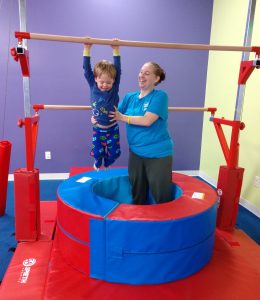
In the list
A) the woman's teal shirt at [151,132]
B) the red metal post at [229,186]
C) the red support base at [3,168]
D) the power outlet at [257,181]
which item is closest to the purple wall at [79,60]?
the red support base at [3,168]

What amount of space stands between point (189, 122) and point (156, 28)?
178 cm

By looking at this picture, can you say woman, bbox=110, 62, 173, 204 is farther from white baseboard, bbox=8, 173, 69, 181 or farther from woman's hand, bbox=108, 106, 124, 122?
white baseboard, bbox=8, 173, 69, 181

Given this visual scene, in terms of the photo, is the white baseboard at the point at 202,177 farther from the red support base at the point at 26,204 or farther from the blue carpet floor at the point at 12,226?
the red support base at the point at 26,204

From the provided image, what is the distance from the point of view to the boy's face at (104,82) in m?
2.40

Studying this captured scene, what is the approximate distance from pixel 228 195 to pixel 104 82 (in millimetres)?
1777

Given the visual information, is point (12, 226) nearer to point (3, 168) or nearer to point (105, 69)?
point (3, 168)

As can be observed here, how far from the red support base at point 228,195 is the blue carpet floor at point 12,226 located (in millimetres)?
420

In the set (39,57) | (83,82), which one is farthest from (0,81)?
(83,82)

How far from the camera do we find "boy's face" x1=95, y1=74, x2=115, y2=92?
2.40 meters

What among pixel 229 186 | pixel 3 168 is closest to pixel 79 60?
pixel 3 168

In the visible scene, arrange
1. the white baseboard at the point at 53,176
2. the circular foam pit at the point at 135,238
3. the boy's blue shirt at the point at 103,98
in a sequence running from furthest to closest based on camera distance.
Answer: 1. the white baseboard at the point at 53,176
2. the boy's blue shirt at the point at 103,98
3. the circular foam pit at the point at 135,238

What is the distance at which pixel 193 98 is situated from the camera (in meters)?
5.25

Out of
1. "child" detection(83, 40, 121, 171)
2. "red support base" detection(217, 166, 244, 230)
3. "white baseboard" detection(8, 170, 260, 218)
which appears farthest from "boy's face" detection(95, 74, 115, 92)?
"white baseboard" detection(8, 170, 260, 218)

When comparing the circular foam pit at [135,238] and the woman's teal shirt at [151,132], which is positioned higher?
the woman's teal shirt at [151,132]
